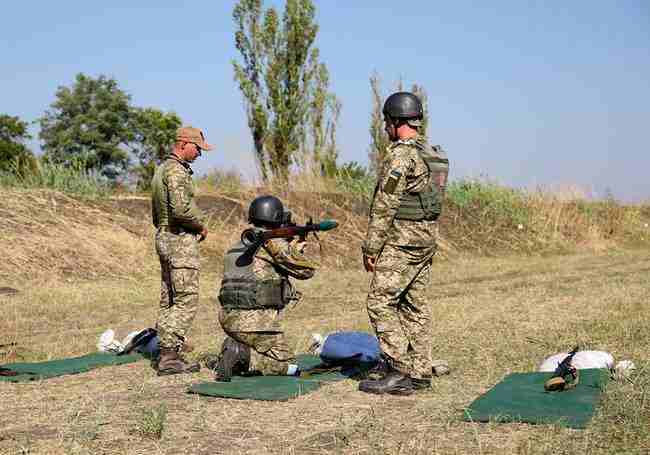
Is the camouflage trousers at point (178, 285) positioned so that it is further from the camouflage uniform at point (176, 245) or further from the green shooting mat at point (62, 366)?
the green shooting mat at point (62, 366)

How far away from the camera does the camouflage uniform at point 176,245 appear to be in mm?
7961

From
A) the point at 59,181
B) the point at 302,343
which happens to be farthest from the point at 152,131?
the point at 302,343

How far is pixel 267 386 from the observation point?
23.0 feet

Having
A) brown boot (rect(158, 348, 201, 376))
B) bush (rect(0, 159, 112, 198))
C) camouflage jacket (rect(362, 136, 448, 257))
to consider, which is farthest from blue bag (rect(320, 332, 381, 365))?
bush (rect(0, 159, 112, 198))

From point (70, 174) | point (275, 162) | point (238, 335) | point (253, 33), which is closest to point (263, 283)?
point (238, 335)

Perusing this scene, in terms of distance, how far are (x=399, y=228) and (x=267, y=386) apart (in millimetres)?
1651

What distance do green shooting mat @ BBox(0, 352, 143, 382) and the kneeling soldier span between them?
1.75m

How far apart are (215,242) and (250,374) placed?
11.4m

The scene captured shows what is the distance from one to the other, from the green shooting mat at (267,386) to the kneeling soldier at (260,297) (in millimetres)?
150

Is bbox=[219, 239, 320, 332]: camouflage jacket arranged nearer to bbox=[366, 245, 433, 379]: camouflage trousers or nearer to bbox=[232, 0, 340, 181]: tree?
bbox=[366, 245, 433, 379]: camouflage trousers

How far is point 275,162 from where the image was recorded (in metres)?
26.5

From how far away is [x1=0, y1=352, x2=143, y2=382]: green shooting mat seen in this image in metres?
7.97

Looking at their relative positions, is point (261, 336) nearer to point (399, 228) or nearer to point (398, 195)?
point (399, 228)

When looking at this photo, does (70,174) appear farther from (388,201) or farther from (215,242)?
(388,201)
